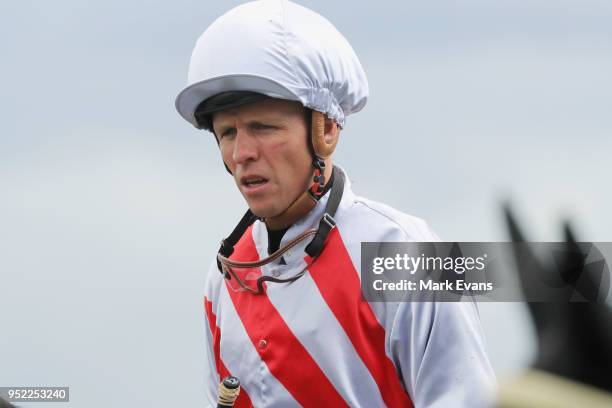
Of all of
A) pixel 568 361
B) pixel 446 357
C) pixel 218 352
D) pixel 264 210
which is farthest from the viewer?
pixel 218 352

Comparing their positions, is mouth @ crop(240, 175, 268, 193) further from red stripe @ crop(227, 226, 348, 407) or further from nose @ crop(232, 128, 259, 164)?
red stripe @ crop(227, 226, 348, 407)

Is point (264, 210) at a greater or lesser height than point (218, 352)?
greater

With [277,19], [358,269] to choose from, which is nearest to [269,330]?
[358,269]

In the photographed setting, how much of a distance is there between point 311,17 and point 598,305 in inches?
129

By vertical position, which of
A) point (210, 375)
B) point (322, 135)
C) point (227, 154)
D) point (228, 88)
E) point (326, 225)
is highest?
point (228, 88)

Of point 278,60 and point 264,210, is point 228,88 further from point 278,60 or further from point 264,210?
point 264,210

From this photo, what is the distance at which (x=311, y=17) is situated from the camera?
394 centimetres

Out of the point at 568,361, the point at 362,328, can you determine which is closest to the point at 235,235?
the point at 362,328

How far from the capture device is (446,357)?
3482 mm

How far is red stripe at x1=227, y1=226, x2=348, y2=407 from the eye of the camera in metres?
3.69

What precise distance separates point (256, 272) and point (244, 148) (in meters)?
0.67

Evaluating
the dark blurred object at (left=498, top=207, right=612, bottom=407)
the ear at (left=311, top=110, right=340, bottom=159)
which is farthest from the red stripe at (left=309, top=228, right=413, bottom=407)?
the dark blurred object at (left=498, top=207, right=612, bottom=407)

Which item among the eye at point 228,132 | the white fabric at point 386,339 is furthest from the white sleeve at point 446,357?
the eye at point 228,132

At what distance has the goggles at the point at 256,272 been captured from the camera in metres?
3.90
